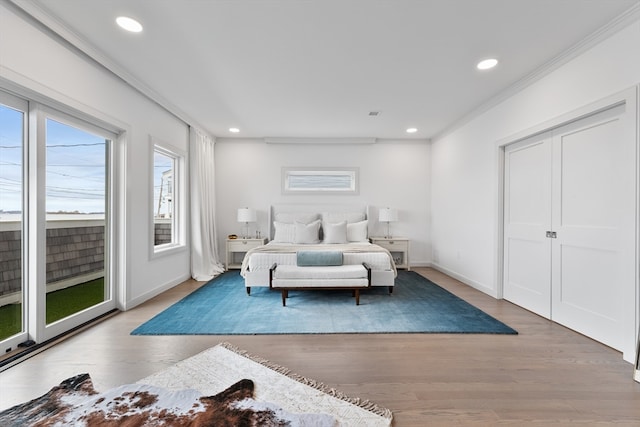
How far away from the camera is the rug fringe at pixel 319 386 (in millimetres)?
1511

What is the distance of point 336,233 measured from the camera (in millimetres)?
4785

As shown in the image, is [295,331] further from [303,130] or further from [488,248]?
[303,130]

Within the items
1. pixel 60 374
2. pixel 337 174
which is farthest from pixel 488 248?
pixel 60 374

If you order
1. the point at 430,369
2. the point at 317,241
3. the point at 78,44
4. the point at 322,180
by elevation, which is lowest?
the point at 430,369

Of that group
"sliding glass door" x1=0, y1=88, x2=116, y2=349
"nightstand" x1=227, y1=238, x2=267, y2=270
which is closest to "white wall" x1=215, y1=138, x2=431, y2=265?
"nightstand" x1=227, y1=238, x2=267, y2=270

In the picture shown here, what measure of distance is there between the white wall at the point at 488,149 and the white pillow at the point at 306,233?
2353 millimetres

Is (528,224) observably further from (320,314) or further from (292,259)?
(292,259)

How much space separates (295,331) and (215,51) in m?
2.68

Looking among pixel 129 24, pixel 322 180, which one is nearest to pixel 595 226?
pixel 322 180

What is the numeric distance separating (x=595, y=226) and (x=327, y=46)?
2.81 metres

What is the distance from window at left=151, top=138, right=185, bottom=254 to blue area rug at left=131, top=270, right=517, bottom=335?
99cm

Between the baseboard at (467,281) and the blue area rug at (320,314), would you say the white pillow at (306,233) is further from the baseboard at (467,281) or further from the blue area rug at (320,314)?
the baseboard at (467,281)

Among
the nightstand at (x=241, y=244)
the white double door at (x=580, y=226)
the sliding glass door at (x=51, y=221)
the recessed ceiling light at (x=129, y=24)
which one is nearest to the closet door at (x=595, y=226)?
the white double door at (x=580, y=226)

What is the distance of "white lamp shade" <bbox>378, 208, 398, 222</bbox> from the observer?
17.2 ft
